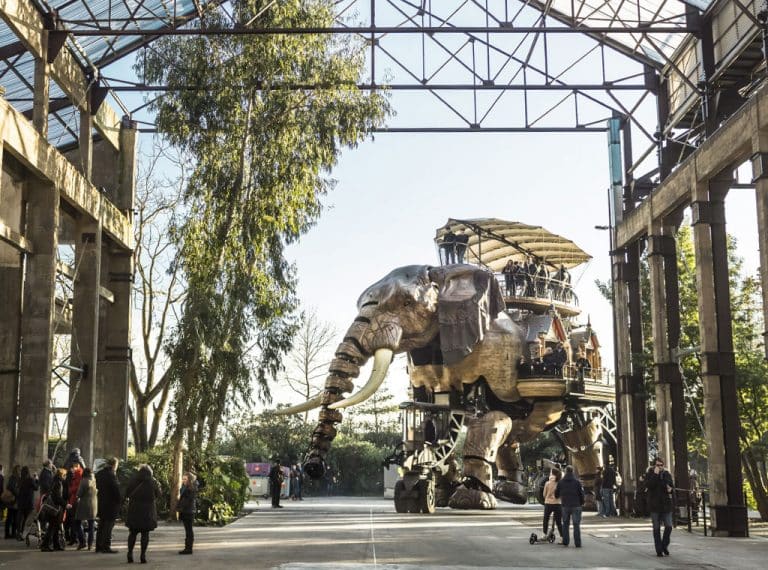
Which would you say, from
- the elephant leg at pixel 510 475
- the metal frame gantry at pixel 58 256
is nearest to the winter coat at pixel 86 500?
the metal frame gantry at pixel 58 256

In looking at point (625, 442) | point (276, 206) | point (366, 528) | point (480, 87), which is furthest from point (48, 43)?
point (625, 442)

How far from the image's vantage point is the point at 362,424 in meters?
51.5

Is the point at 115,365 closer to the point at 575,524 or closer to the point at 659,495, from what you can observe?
the point at 575,524

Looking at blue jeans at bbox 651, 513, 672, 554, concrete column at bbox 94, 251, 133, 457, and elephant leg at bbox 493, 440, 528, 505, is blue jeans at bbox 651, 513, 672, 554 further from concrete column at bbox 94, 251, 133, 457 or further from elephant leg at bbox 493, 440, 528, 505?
concrete column at bbox 94, 251, 133, 457

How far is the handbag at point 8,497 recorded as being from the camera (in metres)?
16.7

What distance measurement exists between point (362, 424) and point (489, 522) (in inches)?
1243

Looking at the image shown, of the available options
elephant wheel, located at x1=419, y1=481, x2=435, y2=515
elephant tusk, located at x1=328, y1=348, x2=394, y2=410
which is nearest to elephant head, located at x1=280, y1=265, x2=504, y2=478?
elephant tusk, located at x1=328, y1=348, x2=394, y2=410

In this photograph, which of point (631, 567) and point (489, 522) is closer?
point (631, 567)

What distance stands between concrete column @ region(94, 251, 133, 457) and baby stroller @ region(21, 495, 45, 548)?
36.7 ft

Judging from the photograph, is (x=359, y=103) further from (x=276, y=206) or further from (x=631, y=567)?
(x=631, y=567)

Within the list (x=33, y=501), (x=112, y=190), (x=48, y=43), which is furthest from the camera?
(x=112, y=190)

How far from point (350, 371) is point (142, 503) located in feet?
32.9

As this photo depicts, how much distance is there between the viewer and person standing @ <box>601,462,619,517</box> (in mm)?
24297

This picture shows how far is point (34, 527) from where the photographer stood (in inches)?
626
